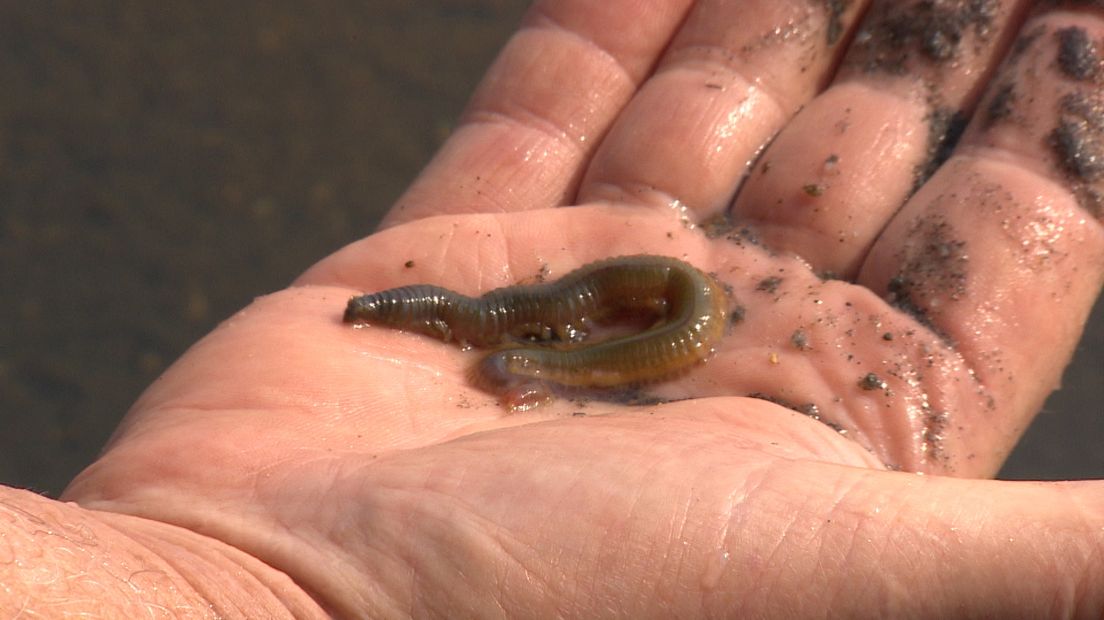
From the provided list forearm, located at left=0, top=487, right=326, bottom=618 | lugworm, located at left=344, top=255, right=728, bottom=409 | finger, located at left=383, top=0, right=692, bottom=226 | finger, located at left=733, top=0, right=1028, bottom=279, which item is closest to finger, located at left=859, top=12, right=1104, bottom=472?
finger, located at left=733, top=0, right=1028, bottom=279

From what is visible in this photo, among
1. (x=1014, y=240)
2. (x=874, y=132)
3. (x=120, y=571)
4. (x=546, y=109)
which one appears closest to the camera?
(x=120, y=571)

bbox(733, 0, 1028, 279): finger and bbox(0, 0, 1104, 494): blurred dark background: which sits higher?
bbox(733, 0, 1028, 279): finger

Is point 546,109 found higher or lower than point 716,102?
lower

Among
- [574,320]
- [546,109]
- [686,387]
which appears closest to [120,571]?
[686,387]

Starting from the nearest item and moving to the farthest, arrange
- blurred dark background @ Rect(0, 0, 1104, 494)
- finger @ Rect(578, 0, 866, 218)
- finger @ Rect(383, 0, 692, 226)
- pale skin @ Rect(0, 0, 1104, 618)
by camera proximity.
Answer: pale skin @ Rect(0, 0, 1104, 618), finger @ Rect(578, 0, 866, 218), finger @ Rect(383, 0, 692, 226), blurred dark background @ Rect(0, 0, 1104, 494)

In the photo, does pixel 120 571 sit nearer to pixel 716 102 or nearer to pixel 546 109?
pixel 546 109

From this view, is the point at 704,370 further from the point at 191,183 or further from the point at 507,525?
the point at 191,183

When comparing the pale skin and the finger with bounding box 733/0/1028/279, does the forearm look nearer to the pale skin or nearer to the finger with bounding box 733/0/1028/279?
the pale skin
